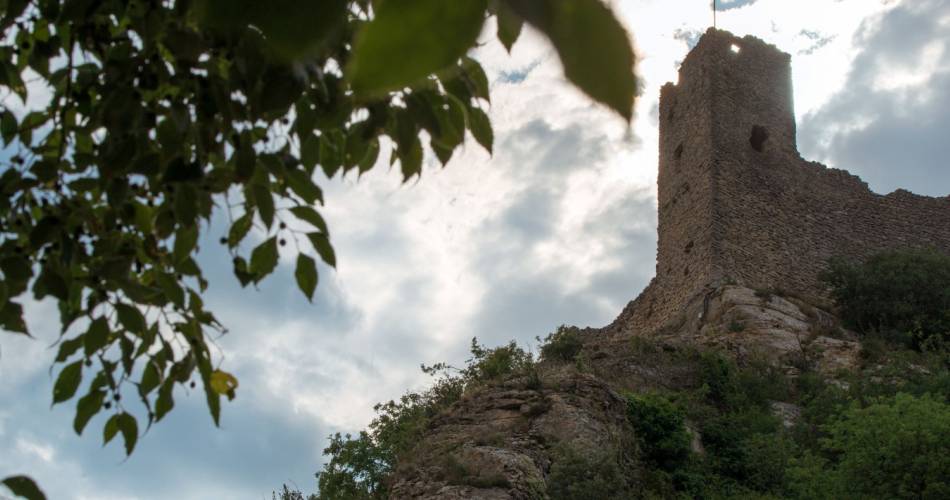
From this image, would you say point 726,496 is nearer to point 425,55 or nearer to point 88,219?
point 88,219

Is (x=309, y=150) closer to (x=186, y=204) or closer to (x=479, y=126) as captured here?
(x=186, y=204)

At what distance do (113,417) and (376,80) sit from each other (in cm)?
239

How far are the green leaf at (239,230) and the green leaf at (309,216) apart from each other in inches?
17.1

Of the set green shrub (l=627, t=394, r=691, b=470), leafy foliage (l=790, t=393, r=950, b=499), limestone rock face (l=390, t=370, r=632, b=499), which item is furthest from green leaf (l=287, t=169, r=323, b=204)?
green shrub (l=627, t=394, r=691, b=470)

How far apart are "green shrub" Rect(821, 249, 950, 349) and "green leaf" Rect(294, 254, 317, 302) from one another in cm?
1441

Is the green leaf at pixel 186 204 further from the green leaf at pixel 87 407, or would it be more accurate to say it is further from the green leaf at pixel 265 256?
the green leaf at pixel 87 407

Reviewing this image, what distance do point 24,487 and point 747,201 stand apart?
17.6 m

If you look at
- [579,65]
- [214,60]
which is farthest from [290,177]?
[579,65]

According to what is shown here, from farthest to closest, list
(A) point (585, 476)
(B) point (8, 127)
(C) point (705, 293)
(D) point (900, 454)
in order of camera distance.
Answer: (C) point (705, 293) < (D) point (900, 454) < (A) point (585, 476) < (B) point (8, 127)

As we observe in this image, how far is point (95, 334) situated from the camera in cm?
249

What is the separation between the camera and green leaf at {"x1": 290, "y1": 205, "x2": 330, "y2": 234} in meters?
2.25

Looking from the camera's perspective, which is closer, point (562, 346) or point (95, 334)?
point (95, 334)

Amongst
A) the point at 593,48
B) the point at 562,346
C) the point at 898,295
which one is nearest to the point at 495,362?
the point at 562,346

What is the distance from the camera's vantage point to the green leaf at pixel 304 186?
2.27m
